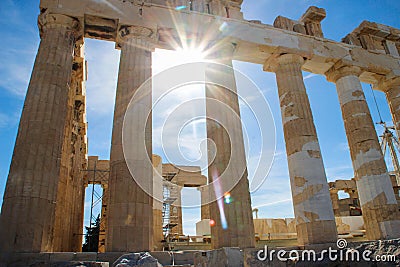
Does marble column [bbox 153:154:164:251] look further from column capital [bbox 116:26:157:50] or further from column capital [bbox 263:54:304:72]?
column capital [bbox 263:54:304:72]

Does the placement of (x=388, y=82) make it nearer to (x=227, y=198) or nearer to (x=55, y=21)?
(x=227, y=198)

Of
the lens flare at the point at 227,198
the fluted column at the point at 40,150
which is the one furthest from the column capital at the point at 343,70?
the fluted column at the point at 40,150

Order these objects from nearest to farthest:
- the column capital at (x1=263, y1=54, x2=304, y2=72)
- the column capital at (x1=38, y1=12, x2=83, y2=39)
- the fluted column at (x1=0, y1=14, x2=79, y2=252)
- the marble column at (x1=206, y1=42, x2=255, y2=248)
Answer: the fluted column at (x1=0, y1=14, x2=79, y2=252), the marble column at (x1=206, y1=42, x2=255, y2=248), the column capital at (x1=38, y1=12, x2=83, y2=39), the column capital at (x1=263, y1=54, x2=304, y2=72)

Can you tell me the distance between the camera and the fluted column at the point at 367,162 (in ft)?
52.9

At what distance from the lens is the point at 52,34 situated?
13820 mm

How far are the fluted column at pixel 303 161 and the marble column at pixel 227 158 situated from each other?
2.86 meters

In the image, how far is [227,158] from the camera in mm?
14422

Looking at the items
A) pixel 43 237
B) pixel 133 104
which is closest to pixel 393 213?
pixel 133 104

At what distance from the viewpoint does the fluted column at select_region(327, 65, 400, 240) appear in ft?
52.9

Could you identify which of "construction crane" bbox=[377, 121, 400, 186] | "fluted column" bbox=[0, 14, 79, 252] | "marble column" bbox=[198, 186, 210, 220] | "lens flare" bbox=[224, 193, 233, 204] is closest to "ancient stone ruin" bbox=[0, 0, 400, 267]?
"fluted column" bbox=[0, 14, 79, 252]

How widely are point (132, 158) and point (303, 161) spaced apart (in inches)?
330

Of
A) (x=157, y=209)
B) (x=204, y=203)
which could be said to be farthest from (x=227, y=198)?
(x=204, y=203)

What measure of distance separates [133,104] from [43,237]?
605 centimetres

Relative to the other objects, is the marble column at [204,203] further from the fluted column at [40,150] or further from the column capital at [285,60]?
the fluted column at [40,150]
